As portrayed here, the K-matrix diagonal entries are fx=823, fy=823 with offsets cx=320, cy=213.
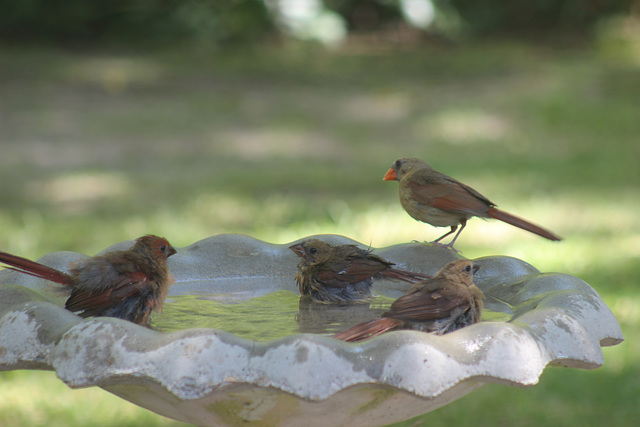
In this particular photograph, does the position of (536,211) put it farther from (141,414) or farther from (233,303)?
(233,303)

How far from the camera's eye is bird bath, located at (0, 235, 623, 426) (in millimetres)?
1903

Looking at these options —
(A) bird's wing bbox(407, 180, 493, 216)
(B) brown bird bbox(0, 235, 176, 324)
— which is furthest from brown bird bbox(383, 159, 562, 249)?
(B) brown bird bbox(0, 235, 176, 324)

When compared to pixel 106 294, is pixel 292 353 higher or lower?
lower

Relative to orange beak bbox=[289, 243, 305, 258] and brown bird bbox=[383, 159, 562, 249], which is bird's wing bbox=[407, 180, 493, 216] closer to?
brown bird bbox=[383, 159, 562, 249]

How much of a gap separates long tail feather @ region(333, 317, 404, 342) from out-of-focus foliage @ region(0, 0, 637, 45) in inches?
417

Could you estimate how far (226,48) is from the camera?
1313cm

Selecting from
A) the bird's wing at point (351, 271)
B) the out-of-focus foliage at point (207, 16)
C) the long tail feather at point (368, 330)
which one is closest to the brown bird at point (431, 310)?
the long tail feather at point (368, 330)

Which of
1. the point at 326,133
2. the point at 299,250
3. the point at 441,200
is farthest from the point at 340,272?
the point at 326,133

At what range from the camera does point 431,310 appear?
7.55ft

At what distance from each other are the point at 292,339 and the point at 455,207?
5.33ft

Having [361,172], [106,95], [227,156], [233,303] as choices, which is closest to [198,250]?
[233,303]

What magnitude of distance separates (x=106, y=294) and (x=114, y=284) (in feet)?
0.13

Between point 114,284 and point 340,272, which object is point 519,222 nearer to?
point 340,272

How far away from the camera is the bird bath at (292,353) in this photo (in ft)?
6.24
